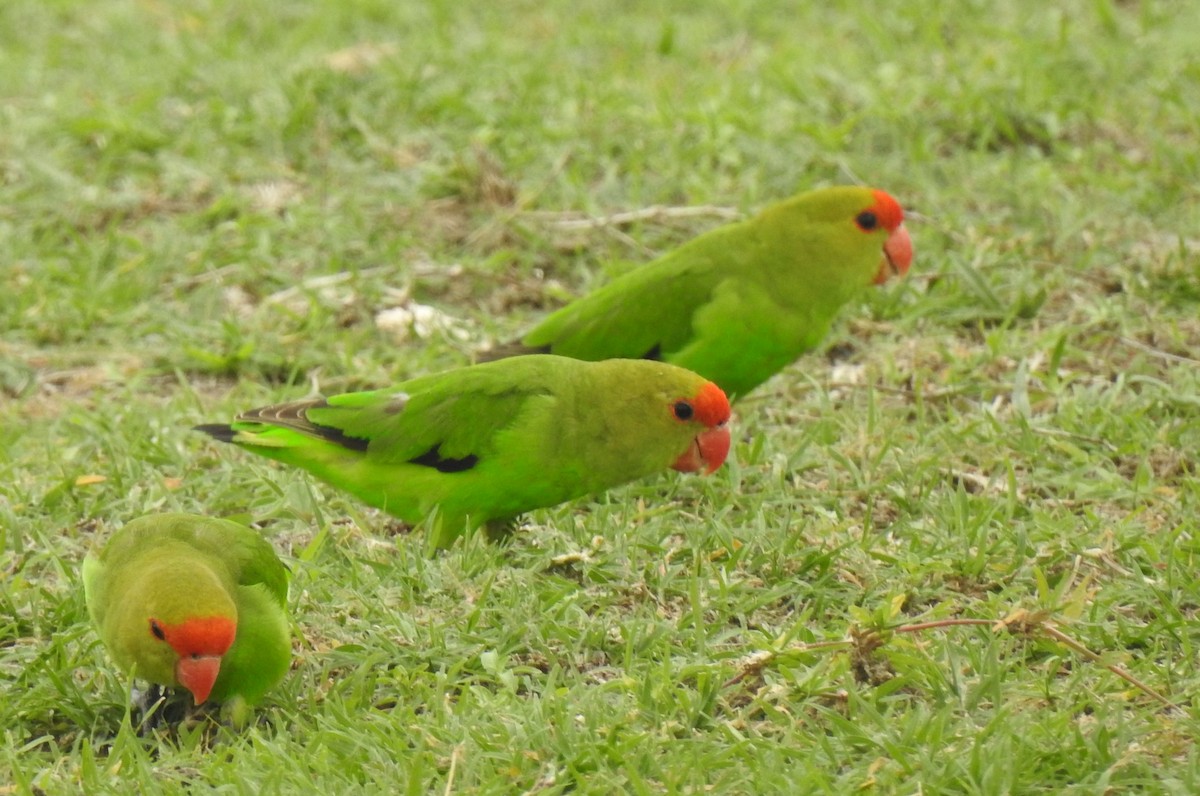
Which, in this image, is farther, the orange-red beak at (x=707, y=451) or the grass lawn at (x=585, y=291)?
the orange-red beak at (x=707, y=451)

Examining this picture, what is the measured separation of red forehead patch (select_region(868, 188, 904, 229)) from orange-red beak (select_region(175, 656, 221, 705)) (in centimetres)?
309

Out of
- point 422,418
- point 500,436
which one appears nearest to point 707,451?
point 500,436

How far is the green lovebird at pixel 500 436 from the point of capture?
14.4 feet

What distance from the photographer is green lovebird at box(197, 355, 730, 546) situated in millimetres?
4395

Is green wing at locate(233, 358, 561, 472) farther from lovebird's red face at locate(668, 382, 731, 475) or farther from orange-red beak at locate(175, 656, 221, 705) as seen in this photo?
orange-red beak at locate(175, 656, 221, 705)

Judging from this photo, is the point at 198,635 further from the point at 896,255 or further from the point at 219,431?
the point at 896,255

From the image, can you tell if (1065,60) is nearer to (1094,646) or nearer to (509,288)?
(509,288)

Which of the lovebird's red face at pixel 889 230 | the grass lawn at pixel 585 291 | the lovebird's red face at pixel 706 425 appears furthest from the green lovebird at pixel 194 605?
the lovebird's red face at pixel 889 230

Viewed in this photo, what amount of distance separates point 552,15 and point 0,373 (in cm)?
419

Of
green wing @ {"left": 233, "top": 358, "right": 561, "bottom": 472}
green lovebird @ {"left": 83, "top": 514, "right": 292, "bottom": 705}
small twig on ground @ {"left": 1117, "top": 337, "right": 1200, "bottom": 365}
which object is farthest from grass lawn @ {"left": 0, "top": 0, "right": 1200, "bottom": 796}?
green wing @ {"left": 233, "top": 358, "right": 561, "bottom": 472}

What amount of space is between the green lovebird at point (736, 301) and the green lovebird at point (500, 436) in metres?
0.67

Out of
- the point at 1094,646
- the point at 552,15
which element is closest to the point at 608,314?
the point at 1094,646

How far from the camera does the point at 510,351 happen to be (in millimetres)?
5340

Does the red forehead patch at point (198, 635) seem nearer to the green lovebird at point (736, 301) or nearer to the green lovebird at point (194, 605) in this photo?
the green lovebird at point (194, 605)
